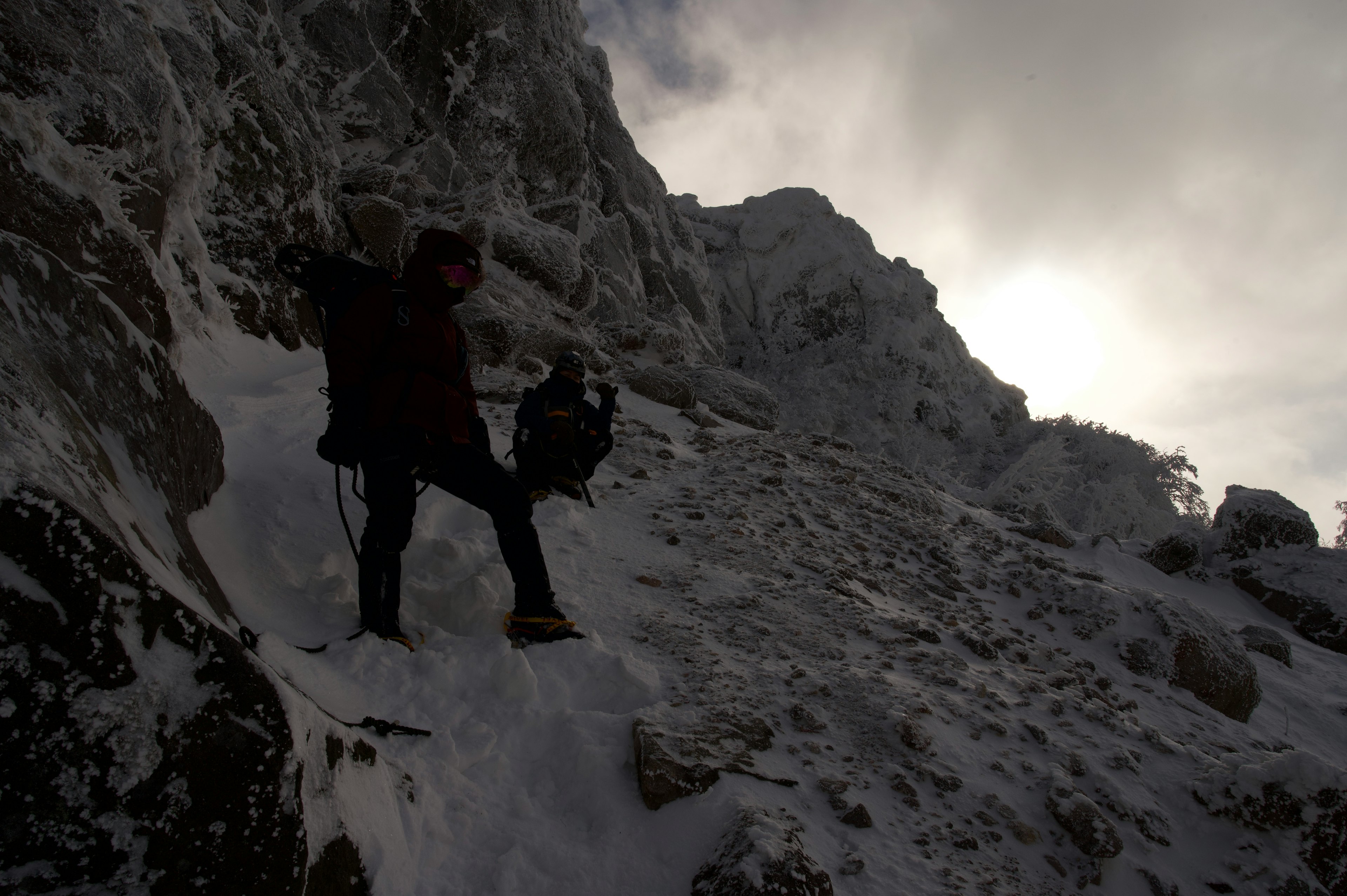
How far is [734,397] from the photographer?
11812mm

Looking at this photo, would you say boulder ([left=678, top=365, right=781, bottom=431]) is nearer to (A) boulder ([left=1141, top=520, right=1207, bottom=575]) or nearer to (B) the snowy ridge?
(A) boulder ([left=1141, top=520, right=1207, bottom=575])

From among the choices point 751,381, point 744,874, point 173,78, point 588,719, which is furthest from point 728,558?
point 751,381

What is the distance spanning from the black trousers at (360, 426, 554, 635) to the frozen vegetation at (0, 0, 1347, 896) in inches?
8.9

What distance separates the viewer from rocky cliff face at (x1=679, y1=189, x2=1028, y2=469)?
28.0m

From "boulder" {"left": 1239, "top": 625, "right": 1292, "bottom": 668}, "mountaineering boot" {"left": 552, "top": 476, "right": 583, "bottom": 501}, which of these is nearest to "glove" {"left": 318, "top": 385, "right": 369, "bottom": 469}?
"mountaineering boot" {"left": 552, "top": 476, "right": 583, "bottom": 501}

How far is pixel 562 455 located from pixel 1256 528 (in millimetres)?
9088

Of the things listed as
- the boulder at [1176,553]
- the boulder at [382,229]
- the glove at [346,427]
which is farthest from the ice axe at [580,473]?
the boulder at [1176,553]

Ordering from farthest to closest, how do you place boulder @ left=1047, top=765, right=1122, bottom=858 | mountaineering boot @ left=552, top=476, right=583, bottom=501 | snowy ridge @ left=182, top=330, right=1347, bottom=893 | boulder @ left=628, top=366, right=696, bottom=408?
boulder @ left=628, top=366, right=696, bottom=408
mountaineering boot @ left=552, top=476, right=583, bottom=501
boulder @ left=1047, top=765, right=1122, bottom=858
snowy ridge @ left=182, top=330, right=1347, bottom=893

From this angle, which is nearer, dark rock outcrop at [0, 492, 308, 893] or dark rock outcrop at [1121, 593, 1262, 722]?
dark rock outcrop at [0, 492, 308, 893]

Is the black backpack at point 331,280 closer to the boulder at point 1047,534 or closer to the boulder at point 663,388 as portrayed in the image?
the boulder at point 663,388

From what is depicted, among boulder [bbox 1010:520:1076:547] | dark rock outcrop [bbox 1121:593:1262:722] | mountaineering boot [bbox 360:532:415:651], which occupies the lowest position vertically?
mountaineering boot [bbox 360:532:415:651]

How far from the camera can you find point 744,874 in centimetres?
163

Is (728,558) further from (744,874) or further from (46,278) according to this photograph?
(46,278)

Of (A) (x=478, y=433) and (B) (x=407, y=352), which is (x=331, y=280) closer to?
(B) (x=407, y=352)
